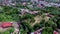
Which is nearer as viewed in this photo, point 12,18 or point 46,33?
point 46,33

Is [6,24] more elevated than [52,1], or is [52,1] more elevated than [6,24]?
[6,24]

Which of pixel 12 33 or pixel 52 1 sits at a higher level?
pixel 12 33

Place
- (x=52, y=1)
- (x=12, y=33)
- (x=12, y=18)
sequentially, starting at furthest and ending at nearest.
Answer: (x=52, y=1) < (x=12, y=18) < (x=12, y=33)

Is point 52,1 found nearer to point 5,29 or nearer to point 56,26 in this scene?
point 56,26

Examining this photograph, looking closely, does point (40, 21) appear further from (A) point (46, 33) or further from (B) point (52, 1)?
(B) point (52, 1)

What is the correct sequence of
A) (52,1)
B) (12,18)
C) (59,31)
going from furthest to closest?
(52,1), (12,18), (59,31)

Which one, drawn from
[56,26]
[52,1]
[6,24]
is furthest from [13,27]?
[52,1]

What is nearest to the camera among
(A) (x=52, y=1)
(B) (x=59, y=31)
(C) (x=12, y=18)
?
(B) (x=59, y=31)

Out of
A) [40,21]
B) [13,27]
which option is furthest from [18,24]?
[40,21]

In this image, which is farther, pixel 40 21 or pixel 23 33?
pixel 40 21
